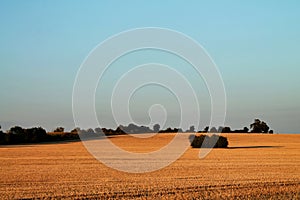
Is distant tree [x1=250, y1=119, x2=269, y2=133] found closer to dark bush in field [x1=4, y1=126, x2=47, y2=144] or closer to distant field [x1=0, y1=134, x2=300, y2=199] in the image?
dark bush in field [x1=4, y1=126, x2=47, y2=144]

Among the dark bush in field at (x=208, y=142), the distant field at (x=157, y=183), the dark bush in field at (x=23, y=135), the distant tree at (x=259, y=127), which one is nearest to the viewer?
the distant field at (x=157, y=183)

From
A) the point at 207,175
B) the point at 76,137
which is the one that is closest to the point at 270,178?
the point at 207,175

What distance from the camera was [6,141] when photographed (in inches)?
3177

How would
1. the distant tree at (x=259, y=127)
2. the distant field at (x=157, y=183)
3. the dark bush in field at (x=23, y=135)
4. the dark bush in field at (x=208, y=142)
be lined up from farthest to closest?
1. the distant tree at (x=259, y=127)
2. the dark bush in field at (x=23, y=135)
3. the dark bush in field at (x=208, y=142)
4. the distant field at (x=157, y=183)

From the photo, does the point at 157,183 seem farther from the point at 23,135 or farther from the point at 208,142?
the point at 23,135

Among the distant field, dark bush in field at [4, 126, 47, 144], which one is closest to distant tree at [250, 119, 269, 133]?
dark bush in field at [4, 126, 47, 144]

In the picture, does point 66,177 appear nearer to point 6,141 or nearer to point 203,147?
point 203,147

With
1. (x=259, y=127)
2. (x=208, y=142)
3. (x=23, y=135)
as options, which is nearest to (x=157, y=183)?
(x=208, y=142)

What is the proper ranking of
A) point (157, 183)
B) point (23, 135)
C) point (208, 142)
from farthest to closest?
point (23, 135) < point (208, 142) < point (157, 183)

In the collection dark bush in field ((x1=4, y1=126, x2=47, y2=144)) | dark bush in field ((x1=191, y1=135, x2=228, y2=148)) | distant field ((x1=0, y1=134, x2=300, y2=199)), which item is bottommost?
distant field ((x1=0, y1=134, x2=300, y2=199))

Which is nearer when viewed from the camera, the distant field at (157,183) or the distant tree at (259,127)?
the distant field at (157,183)

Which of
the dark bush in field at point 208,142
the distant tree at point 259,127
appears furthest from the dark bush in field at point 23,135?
the distant tree at point 259,127

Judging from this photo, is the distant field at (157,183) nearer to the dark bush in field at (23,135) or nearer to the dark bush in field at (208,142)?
the dark bush in field at (208,142)

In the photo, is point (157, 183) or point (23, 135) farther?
point (23, 135)
